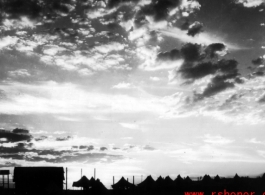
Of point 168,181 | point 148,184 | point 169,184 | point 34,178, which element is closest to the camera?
point 148,184

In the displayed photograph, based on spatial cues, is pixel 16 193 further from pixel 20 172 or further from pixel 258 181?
pixel 258 181

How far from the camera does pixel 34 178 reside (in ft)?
185

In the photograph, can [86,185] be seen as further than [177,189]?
No

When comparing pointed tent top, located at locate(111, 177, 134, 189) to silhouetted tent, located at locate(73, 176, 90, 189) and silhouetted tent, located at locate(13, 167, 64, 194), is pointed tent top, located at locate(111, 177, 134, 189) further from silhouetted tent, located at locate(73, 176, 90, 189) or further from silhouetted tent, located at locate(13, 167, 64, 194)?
silhouetted tent, located at locate(13, 167, 64, 194)

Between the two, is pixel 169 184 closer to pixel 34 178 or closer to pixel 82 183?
pixel 82 183

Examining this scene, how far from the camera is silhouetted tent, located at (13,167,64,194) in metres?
55.4

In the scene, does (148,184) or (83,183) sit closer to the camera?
(83,183)

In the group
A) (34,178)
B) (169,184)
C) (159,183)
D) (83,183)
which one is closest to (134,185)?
(159,183)

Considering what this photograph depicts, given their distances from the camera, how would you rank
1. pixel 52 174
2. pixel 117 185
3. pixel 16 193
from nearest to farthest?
1. pixel 117 185
2. pixel 16 193
3. pixel 52 174

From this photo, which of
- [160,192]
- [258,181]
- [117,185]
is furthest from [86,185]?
[258,181]

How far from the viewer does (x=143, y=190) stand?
1810 inches

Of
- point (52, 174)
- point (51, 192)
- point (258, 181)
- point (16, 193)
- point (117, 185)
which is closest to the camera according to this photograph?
point (51, 192)

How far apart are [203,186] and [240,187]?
214 inches

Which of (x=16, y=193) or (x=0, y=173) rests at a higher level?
(x=0, y=173)
